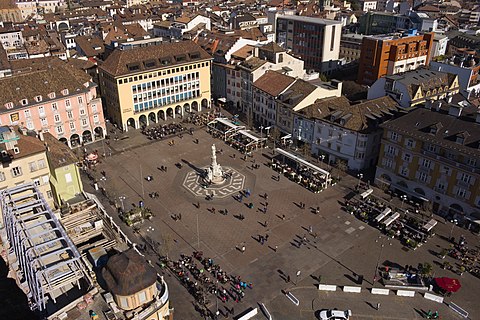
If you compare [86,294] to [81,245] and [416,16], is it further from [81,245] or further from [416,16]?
[416,16]

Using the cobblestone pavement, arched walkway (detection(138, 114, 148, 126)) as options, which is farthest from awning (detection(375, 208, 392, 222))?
arched walkway (detection(138, 114, 148, 126))

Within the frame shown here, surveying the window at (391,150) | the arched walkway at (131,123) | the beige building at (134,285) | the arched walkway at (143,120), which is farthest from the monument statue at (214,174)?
the beige building at (134,285)

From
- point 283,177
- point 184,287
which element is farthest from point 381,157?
point 184,287

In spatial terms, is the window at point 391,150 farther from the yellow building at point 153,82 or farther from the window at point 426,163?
the yellow building at point 153,82

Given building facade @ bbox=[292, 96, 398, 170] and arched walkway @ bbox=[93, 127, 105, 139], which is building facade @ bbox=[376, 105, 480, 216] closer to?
building facade @ bbox=[292, 96, 398, 170]

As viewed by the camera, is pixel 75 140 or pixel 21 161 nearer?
pixel 21 161

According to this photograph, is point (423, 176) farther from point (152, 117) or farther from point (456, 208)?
point (152, 117)

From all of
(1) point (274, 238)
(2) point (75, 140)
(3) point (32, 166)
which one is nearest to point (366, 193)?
(1) point (274, 238)
